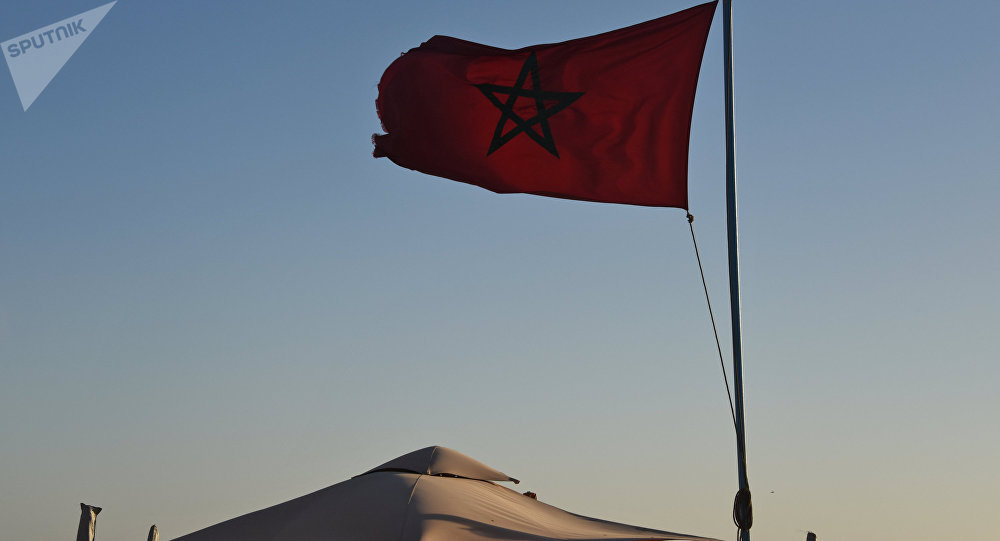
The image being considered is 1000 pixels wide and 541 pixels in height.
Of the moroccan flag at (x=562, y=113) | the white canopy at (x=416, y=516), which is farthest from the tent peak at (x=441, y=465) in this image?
the moroccan flag at (x=562, y=113)

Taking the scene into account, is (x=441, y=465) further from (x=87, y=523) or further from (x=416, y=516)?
(x=87, y=523)

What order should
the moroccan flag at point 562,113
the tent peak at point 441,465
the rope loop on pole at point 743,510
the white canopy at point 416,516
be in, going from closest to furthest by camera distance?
the rope loop on pole at point 743,510, the moroccan flag at point 562,113, the white canopy at point 416,516, the tent peak at point 441,465

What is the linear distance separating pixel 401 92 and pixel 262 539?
500 cm

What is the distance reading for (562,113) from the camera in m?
11.0

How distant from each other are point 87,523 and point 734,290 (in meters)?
9.01

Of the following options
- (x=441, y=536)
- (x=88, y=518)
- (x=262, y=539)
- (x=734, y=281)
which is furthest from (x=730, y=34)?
(x=88, y=518)

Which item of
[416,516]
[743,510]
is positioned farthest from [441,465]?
[743,510]

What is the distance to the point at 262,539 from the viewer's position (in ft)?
37.6

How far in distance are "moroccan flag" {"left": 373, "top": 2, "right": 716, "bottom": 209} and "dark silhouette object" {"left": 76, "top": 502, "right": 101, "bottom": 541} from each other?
638cm

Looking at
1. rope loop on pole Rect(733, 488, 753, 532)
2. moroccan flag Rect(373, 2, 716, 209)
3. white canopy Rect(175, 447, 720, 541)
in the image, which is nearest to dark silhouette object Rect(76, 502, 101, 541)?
white canopy Rect(175, 447, 720, 541)

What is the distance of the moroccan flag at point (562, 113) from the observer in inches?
421

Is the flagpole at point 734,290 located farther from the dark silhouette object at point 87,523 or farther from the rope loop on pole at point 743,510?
the dark silhouette object at point 87,523

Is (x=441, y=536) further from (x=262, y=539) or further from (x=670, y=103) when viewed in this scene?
(x=670, y=103)

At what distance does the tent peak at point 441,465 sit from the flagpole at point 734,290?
13.3 ft
